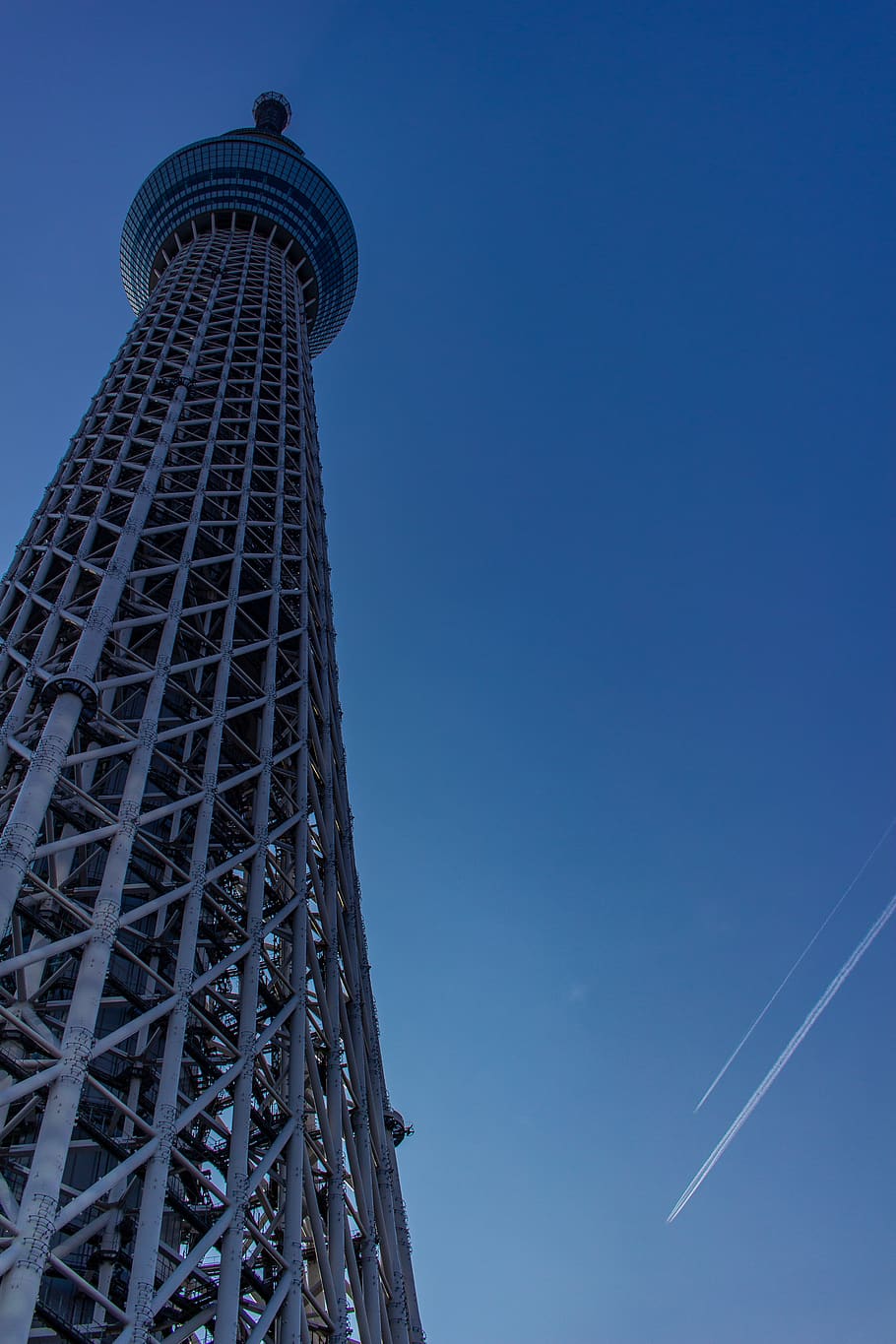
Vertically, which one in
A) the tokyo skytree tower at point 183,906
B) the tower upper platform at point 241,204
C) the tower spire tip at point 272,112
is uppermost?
the tower spire tip at point 272,112

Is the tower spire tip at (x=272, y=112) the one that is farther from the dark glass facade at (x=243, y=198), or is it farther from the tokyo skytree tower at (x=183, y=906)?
the tokyo skytree tower at (x=183, y=906)

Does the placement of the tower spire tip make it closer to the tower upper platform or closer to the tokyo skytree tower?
the tower upper platform

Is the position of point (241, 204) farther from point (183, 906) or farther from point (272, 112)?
point (183, 906)

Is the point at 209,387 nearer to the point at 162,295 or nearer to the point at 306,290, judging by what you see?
the point at 162,295

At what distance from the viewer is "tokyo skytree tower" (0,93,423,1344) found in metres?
21.4

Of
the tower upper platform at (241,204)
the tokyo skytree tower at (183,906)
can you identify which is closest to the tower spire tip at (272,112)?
the tower upper platform at (241,204)

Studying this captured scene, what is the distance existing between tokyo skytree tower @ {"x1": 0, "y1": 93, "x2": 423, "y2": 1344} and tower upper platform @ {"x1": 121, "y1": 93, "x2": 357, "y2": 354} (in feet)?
77.5

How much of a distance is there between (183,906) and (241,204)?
60.4m

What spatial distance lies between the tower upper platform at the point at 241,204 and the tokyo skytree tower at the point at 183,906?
930 inches

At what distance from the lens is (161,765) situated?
1353 inches

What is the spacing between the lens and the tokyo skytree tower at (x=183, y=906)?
21.4 m

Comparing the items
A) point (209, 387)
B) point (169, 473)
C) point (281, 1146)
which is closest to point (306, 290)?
point (209, 387)

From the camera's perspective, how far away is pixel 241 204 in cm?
7312

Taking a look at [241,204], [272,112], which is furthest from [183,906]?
[272,112]
